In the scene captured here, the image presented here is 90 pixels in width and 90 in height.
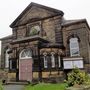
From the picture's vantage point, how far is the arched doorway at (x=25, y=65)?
23.2 metres

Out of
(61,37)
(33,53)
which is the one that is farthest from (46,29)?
(33,53)

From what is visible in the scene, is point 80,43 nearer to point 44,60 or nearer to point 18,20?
point 44,60

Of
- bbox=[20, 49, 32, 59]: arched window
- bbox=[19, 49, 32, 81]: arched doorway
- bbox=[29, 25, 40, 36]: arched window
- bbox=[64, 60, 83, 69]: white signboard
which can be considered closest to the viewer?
bbox=[64, 60, 83, 69]: white signboard

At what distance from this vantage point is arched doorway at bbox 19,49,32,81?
23183mm

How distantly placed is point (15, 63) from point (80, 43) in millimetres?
8646

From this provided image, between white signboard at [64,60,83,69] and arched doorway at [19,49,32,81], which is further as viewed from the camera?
arched doorway at [19,49,32,81]

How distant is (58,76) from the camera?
70.3 feet

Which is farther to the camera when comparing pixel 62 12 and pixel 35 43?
pixel 62 12

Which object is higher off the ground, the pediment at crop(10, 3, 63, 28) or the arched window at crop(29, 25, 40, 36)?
the pediment at crop(10, 3, 63, 28)

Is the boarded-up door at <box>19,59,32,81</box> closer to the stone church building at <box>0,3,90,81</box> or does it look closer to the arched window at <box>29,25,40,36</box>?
the stone church building at <box>0,3,90,81</box>

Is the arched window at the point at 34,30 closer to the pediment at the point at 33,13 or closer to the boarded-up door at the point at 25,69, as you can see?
the pediment at the point at 33,13

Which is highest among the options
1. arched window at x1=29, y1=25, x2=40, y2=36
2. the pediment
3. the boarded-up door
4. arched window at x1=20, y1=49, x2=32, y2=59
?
the pediment

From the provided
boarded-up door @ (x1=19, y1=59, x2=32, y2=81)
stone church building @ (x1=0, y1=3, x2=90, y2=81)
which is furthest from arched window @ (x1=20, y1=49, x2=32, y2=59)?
boarded-up door @ (x1=19, y1=59, x2=32, y2=81)

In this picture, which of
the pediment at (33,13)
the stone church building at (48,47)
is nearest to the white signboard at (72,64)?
the stone church building at (48,47)
